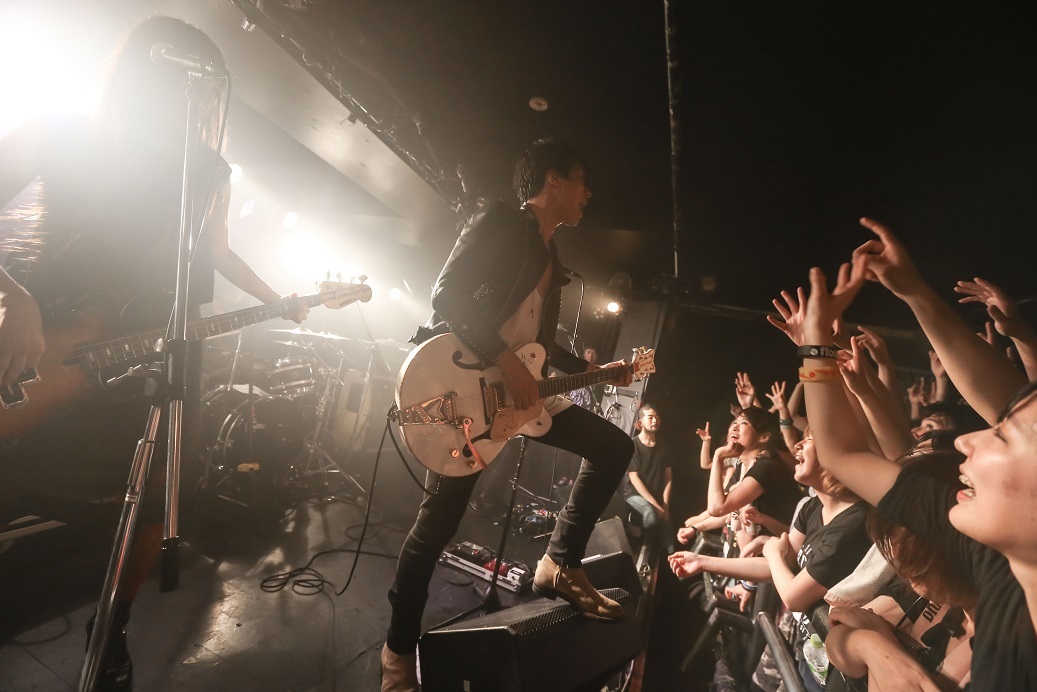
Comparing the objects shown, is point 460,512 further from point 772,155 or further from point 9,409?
point 772,155

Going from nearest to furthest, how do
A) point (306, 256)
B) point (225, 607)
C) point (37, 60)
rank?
point (225, 607), point (37, 60), point (306, 256)

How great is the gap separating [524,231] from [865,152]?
3.80m

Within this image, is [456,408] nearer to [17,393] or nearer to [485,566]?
[17,393]

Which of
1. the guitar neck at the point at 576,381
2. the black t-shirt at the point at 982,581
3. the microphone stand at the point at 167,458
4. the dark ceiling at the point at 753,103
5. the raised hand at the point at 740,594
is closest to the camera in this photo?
the black t-shirt at the point at 982,581

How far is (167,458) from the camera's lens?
4.01 feet

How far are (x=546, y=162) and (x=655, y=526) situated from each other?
417 centimetres

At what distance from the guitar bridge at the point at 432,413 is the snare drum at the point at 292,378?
12.9ft

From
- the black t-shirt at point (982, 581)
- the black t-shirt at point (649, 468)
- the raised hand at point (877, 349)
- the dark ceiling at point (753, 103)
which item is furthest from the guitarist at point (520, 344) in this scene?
the black t-shirt at point (649, 468)

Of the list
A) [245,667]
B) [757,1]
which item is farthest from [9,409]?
[757,1]

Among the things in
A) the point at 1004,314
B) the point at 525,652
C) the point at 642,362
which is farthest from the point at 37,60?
the point at 1004,314

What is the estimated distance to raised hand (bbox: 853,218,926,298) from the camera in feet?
4.43

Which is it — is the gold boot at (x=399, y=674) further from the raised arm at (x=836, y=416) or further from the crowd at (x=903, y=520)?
the raised arm at (x=836, y=416)

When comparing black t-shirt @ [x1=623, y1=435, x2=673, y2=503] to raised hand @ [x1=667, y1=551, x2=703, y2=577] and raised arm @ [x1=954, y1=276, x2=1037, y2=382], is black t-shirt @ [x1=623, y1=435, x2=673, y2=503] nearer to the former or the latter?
raised hand @ [x1=667, y1=551, x2=703, y2=577]

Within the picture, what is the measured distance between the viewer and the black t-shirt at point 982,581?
94cm
